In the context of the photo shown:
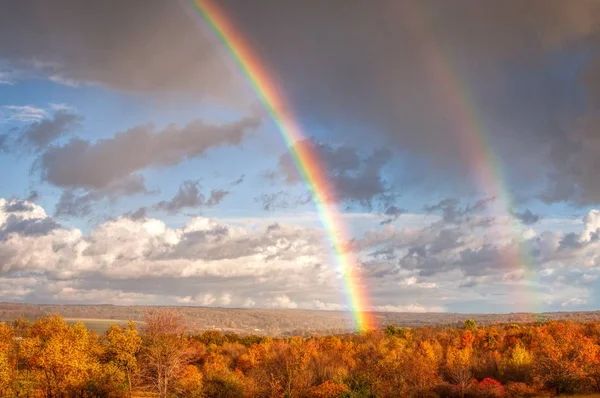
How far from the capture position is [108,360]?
399ft

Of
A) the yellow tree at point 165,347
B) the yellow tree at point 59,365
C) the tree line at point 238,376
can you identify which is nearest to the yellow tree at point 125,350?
the tree line at point 238,376

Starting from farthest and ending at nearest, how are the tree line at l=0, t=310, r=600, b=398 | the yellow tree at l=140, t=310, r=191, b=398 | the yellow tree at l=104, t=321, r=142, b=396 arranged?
the yellow tree at l=104, t=321, r=142, b=396 → the yellow tree at l=140, t=310, r=191, b=398 → the tree line at l=0, t=310, r=600, b=398

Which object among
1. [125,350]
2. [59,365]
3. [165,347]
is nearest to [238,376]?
[165,347]

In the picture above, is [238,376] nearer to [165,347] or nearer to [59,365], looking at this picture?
[165,347]

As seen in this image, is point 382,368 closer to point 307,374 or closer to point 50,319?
point 307,374

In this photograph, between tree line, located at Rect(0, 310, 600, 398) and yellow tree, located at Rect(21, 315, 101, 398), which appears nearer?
yellow tree, located at Rect(21, 315, 101, 398)

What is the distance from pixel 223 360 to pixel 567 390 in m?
86.5

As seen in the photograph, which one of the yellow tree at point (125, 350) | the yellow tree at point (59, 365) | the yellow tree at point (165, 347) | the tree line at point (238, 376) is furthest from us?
the yellow tree at point (125, 350)

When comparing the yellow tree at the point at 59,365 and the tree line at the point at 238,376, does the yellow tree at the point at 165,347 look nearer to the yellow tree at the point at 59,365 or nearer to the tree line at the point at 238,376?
the tree line at the point at 238,376

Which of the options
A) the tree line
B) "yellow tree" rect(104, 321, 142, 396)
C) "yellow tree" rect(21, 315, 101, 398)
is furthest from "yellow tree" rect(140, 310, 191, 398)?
"yellow tree" rect(21, 315, 101, 398)

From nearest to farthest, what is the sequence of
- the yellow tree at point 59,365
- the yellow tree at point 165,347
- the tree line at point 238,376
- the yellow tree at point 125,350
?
the yellow tree at point 59,365 < the tree line at point 238,376 < the yellow tree at point 165,347 < the yellow tree at point 125,350

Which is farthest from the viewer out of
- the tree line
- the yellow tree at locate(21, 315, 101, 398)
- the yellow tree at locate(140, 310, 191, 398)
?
the yellow tree at locate(140, 310, 191, 398)

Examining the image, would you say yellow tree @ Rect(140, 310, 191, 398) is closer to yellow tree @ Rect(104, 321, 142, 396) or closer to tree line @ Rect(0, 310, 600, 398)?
tree line @ Rect(0, 310, 600, 398)

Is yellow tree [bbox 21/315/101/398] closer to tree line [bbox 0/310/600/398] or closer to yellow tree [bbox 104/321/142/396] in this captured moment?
tree line [bbox 0/310/600/398]
